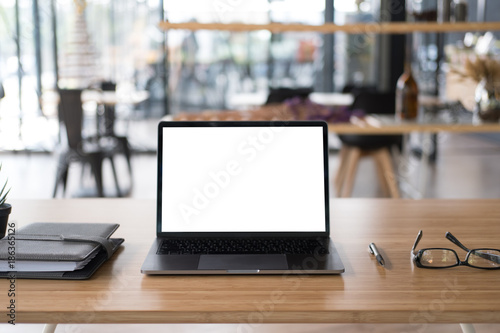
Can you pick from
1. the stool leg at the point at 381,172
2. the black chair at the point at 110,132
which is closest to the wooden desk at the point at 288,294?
the stool leg at the point at 381,172

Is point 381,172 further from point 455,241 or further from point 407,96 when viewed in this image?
point 455,241

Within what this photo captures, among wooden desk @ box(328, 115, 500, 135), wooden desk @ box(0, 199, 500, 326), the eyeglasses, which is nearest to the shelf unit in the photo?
wooden desk @ box(328, 115, 500, 135)

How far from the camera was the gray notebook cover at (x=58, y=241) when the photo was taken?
108 cm

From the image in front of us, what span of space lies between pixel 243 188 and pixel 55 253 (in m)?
0.41

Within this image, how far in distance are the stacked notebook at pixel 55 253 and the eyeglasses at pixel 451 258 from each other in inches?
23.6

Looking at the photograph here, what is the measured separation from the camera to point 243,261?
3.64ft

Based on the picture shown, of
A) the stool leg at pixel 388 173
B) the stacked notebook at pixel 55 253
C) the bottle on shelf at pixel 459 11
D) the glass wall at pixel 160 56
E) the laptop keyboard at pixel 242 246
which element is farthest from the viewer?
the glass wall at pixel 160 56

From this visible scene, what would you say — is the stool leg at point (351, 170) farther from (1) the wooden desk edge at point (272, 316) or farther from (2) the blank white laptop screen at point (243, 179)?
(1) the wooden desk edge at point (272, 316)

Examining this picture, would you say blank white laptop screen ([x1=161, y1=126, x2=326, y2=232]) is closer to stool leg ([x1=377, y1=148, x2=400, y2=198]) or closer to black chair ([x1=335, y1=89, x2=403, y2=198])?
stool leg ([x1=377, y1=148, x2=400, y2=198])

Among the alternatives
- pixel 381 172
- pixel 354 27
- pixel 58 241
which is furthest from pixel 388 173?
pixel 58 241

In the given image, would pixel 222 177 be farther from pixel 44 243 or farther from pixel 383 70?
pixel 383 70

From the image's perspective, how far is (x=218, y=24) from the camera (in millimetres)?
3662

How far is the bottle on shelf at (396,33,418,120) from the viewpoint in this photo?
3.59 metres

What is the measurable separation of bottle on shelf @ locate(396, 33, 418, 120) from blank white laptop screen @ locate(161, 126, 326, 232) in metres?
2.46
